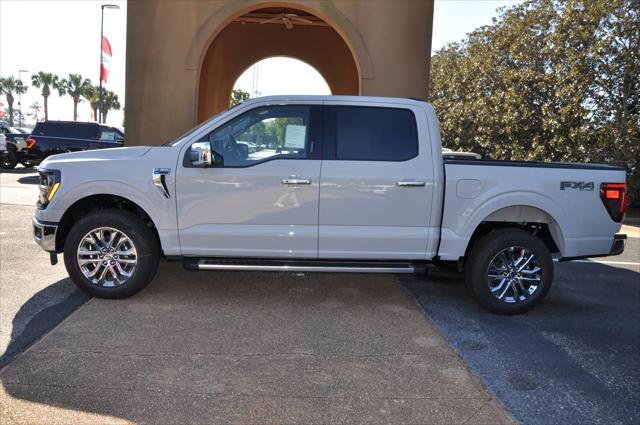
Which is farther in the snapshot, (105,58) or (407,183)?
(105,58)

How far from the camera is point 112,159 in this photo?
203 inches

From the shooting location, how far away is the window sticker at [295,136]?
5.21m

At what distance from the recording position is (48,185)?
17.1 feet

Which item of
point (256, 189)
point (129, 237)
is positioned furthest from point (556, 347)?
point (129, 237)

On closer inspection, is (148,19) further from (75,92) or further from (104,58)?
(75,92)

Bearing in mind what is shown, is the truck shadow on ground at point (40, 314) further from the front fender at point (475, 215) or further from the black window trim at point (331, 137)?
the front fender at point (475, 215)

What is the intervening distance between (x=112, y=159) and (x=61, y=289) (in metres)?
1.64

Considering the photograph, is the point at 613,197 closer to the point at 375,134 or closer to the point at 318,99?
the point at 375,134

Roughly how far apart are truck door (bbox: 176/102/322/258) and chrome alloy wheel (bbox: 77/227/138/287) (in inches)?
22.0

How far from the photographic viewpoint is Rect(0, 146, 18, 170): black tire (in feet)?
65.3

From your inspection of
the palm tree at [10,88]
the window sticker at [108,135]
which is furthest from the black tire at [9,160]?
the palm tree at [10,88]

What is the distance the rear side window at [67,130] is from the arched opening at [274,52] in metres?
6.24

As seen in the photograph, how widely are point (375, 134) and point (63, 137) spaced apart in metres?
15.5

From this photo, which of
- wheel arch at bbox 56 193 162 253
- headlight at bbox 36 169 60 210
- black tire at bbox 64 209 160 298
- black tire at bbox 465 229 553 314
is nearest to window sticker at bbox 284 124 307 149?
wheel arch at bbox 56 193 162 253
